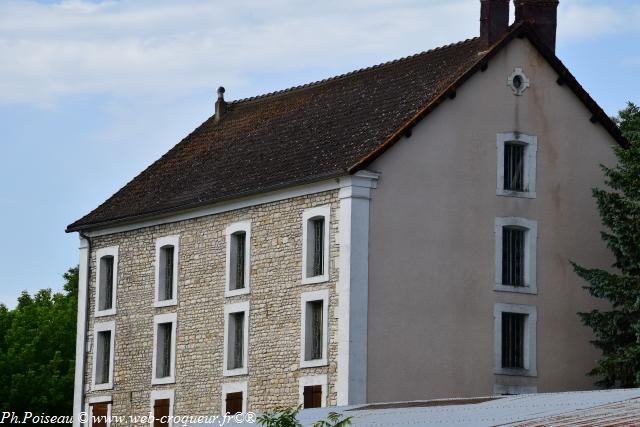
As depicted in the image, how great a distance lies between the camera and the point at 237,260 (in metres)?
48.8

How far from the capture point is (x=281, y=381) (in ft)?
152

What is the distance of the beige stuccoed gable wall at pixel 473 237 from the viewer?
4491 cm

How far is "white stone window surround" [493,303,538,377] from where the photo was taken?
46.0m

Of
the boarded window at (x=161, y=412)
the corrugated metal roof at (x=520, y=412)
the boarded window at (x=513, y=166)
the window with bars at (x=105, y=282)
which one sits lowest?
the corrugated metal roof at (x=520, y=412)

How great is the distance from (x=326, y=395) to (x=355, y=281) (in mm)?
2734

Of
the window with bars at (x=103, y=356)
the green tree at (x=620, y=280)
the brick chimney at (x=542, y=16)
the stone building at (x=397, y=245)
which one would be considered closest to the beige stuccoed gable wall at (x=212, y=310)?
the stone building at (x=397, y=245)

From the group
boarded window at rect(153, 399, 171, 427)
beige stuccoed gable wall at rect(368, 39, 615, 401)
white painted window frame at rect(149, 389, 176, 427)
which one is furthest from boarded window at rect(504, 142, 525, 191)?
boarded window at rect(153, 399, 171, 427)

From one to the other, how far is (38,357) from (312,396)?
31355mm

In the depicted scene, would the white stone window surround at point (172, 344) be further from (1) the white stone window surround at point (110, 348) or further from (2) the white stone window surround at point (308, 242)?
(2) the white stone window surround at point (308, 242)

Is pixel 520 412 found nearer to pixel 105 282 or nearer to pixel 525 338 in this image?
pixel 525 338

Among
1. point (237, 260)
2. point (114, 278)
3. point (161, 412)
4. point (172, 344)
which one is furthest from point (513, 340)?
point (114, 278)

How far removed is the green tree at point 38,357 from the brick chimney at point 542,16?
2980 cm

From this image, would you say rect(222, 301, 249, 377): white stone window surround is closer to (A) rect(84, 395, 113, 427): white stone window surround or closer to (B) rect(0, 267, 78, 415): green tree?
(A) rect(84, 395, 113, 427): white stone window surround

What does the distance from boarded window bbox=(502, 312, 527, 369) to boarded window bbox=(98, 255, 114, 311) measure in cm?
1262
